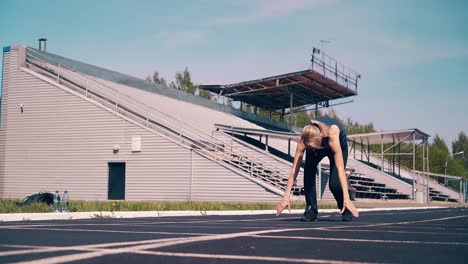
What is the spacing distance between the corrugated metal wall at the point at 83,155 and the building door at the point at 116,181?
0.34 metres

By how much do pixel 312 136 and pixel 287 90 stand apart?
1264 inches

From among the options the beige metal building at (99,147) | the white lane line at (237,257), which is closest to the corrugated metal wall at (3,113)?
the beige metal building at (99,147)

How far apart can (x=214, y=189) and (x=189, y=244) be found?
2071 centimetres

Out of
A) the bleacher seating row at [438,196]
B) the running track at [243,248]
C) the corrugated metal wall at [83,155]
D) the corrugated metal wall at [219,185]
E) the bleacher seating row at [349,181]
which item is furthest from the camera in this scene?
the bleacher seating row at [438,196]

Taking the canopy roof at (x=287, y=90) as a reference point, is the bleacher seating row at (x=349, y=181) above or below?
below

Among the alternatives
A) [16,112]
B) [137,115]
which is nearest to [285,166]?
[137,115]

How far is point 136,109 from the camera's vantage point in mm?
30125

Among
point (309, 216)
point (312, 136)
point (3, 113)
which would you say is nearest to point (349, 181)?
point (309, 216)

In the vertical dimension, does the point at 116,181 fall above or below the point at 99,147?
below

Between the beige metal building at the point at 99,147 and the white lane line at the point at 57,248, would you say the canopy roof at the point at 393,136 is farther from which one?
the white lane line at the point at 57,248

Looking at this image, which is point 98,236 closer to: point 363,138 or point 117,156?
point 117,156

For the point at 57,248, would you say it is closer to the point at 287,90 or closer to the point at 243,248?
the point at 243,248

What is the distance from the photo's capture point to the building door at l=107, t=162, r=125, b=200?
28.7 metres

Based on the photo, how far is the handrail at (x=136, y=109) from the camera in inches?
1126
